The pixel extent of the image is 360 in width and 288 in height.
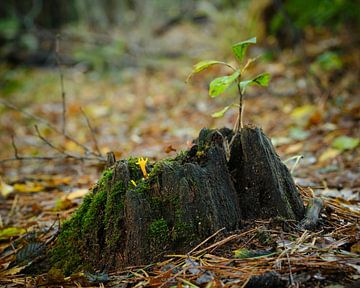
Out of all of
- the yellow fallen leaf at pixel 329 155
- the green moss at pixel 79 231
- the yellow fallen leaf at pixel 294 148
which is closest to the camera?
the green moss at pixel 79 231

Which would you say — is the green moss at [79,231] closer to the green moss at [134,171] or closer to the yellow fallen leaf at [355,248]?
the green moss at [134,171]

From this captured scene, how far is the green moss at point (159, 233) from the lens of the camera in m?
1.61

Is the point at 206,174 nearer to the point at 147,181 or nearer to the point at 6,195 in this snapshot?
the point at 147,181

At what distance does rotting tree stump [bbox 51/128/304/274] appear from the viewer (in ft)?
5.31

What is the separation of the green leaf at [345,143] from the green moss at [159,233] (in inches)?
95.8

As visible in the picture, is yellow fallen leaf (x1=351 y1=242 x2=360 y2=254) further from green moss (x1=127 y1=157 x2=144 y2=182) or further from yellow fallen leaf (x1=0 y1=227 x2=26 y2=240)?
yellow fallen leaf (x1=0 y1=227 x2=26 y2=240)

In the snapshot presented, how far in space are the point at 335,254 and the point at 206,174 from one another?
0.60 meters

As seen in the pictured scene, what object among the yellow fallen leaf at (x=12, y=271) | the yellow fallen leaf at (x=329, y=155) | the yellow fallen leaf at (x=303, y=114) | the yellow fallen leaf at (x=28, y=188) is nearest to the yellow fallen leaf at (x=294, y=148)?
the yellow fallen leaf at (x=329, y=155)

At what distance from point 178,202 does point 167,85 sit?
20.6 ft

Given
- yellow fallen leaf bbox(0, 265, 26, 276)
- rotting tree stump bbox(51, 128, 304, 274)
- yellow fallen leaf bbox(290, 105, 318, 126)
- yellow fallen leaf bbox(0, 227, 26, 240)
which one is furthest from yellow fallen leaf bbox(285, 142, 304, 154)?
yellow fallen leaf bbox(0, 265, 26, 276)

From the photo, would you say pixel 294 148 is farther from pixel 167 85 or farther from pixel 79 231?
pixel 167 85

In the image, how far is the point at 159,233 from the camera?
161 centimetres

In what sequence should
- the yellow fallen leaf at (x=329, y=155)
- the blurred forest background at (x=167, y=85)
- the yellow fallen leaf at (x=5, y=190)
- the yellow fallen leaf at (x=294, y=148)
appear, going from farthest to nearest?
the blurred forest background at (x=167, y=85) → the yellow fallen leaf at (x=294, y=148) → the yellow fallen leaf at (x=329, y=155) → the yellow fallen leaf at (x=5, y=190)

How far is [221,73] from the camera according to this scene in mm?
7316
